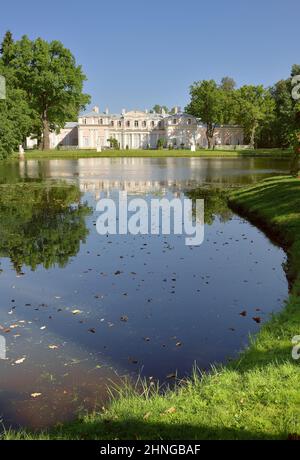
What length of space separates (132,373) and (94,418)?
160cm

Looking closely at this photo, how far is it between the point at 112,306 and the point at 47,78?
79.2 meters

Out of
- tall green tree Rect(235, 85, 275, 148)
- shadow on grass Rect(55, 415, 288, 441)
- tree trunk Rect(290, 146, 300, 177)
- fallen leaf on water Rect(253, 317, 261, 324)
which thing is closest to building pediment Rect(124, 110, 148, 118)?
A: tall green tree Rect(235, 85, 275, 148)

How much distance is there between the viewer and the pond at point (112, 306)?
6.92 m

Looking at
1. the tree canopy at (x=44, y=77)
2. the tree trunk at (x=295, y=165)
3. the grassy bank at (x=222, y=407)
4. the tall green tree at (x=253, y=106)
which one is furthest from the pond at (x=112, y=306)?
the tall green tree at (x=253, y=106)

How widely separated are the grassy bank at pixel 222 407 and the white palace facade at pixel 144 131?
119 m

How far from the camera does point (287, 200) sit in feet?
64.4

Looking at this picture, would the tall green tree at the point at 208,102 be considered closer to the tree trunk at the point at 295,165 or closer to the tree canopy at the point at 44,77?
the tree canopy at the point at 44,77

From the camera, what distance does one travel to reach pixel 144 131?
5172 inches

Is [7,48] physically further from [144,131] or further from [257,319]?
[257,319]

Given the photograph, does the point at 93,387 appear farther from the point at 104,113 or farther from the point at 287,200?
the point at 104,113

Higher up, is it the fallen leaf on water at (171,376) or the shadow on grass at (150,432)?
the shadow on grass at (150,432)

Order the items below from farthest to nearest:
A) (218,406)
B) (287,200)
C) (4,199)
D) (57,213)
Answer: (4,199)
(57,213)
(287,200)
(218,406)

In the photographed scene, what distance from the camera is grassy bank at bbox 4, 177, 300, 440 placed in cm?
494
